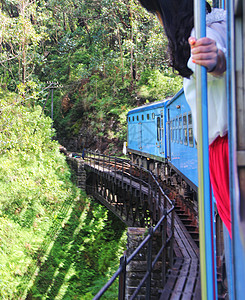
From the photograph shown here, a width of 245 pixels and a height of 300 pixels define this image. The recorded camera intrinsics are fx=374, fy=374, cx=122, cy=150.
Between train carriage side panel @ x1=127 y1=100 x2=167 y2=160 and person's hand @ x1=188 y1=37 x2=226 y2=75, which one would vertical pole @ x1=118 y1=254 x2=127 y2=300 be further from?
train carriage side panel @ x1=127 y1=100 x2=167 y2=160

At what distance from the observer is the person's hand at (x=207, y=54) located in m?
1.35

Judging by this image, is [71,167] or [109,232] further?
[71,167]

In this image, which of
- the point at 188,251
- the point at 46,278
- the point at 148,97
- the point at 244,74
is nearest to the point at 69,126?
the point at 148,97

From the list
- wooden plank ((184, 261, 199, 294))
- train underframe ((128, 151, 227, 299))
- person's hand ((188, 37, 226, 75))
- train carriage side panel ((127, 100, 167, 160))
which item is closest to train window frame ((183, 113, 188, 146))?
train underframe ((128, 151, 227, 299))

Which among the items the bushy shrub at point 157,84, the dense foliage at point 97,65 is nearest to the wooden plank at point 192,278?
the dense foliage at point 97,65

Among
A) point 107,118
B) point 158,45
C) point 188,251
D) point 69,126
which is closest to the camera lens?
point 188,251

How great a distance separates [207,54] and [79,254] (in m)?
19.4

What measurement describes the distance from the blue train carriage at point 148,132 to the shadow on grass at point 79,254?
4.51 meters

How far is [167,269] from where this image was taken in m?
6.59

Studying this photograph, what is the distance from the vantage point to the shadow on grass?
1645 centimetres

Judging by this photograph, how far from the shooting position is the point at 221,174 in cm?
148

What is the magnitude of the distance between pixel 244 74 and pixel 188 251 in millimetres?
6681

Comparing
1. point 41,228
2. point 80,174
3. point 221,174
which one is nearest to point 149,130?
point 41,228

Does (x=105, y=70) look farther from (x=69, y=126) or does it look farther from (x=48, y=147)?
(x=48, y=147)
